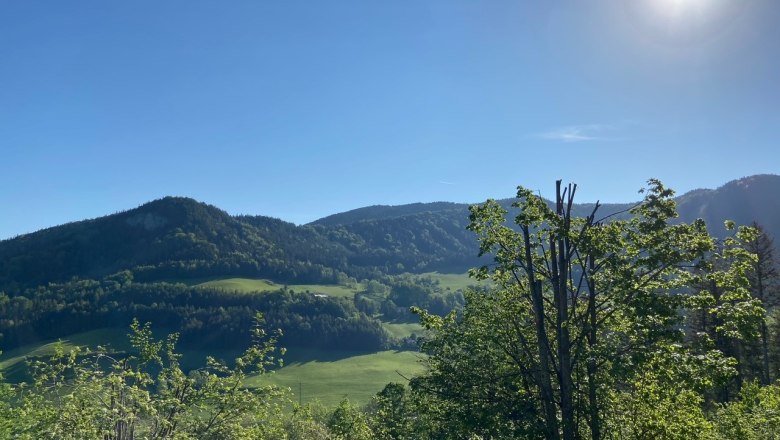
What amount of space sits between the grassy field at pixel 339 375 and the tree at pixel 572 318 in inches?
5090

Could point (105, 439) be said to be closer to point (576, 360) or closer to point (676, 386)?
point (576, 360)

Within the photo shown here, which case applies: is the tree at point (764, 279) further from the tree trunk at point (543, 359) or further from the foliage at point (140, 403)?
the foliage at point (140, 403)

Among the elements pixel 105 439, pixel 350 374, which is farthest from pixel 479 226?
pixel 350 374

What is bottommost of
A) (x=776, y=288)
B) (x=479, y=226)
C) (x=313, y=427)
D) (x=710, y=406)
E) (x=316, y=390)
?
(x=316, y=390)

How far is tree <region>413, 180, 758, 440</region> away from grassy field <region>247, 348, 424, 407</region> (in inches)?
5090

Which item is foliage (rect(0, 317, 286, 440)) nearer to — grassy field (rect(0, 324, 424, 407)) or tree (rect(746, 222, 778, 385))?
tree (rect(746, 222, 778, 385))

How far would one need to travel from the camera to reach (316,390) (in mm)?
157375

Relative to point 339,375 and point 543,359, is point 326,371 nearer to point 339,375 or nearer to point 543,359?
point 339,375

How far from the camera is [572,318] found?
16.1 meters

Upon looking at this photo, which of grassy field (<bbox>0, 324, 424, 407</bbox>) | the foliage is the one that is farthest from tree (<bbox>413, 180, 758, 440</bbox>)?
grassy field (<bbox>0, 324, 424, 407</bbox>)

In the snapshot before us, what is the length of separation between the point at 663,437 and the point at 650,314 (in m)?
3.94

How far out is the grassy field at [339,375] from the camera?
151375 millimetres

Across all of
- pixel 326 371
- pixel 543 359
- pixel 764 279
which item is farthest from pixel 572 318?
pixel 326 371

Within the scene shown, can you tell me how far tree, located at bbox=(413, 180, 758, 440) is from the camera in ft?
41.9
